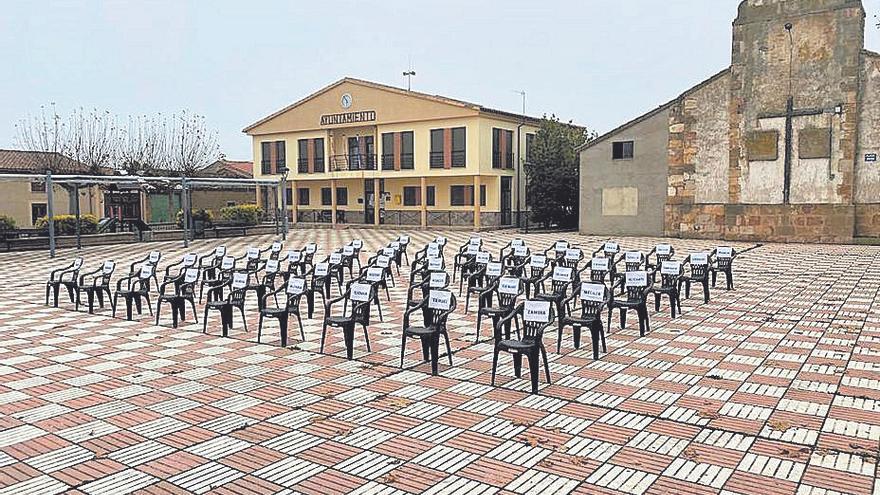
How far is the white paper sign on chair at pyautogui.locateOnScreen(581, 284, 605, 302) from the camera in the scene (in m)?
8.20

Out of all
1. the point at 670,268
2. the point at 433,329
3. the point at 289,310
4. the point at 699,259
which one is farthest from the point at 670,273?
the point at 289,310

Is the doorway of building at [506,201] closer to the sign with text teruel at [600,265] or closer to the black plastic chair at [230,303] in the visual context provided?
the sign with text teruel at [600,265]

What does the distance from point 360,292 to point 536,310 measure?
2.42 metres

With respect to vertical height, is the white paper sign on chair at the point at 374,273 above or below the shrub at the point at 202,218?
below

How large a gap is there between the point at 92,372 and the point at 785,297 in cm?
1085

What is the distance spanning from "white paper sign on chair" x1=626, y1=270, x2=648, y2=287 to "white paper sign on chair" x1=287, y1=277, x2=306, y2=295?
4266mm

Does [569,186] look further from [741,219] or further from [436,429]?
[436,429]

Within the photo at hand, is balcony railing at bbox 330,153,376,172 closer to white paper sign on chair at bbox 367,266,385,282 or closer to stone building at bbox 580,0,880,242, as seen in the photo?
stone building at bbox 580,0,880,242

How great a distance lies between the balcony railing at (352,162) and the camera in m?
37.9

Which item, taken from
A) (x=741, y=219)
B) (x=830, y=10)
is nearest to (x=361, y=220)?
(x=741, y=219)

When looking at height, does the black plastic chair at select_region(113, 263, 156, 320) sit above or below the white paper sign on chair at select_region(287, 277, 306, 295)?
below

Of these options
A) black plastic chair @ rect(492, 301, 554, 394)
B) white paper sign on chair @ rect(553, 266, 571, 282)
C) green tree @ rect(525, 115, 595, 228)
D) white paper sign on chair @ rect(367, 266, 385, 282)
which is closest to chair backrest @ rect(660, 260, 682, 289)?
white paper sign on chair @ rect(553, 266, 571, 282)

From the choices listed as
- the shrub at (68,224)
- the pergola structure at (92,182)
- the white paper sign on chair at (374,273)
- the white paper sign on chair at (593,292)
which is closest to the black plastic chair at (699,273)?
the white paper sign on chair at (593,292)

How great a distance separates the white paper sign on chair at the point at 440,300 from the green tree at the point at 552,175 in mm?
25753
